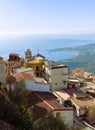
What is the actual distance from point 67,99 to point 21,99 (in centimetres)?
1011

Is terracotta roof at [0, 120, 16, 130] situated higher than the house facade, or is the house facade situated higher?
terracotta roof at [0, 120, 16, 130]

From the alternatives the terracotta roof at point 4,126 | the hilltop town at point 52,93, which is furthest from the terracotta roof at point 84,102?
the terracotta roof at point 4,126

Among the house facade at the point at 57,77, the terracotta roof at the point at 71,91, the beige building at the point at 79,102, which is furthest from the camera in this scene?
the house facade at the point at 57,77

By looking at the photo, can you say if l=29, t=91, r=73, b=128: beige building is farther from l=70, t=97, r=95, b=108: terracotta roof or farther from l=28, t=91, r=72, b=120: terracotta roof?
l=70, t=97, r=95, b=108: terracotta roof

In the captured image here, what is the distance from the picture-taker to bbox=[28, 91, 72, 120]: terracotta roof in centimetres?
1854

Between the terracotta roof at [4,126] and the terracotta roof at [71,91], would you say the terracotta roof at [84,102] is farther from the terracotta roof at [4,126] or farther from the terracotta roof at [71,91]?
the terracotta roof at [4,126]

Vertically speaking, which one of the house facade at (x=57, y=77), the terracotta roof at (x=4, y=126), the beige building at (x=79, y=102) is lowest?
the beige building at (x=79, y=102)

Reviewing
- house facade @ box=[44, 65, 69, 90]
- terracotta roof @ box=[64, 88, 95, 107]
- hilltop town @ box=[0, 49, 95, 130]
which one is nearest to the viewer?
hilltop town @ box=[0, 49, 95, 130]

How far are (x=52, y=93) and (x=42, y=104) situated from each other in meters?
6.61

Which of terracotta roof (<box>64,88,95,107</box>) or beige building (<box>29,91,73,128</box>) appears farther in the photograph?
terracotta roof (<box>64,88,95,107</box>)

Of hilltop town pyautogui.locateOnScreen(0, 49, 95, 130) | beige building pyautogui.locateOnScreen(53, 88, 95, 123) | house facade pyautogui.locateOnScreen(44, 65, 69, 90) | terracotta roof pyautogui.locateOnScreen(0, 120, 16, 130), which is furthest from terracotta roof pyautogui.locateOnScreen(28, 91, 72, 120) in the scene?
house facade pyautogui.locateOnScreen(44, 65, 69, 90)

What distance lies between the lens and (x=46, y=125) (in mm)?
13234

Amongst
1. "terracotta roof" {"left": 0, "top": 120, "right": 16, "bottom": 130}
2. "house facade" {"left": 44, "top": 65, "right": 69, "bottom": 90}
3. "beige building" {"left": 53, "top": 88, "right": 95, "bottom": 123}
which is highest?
"terracotta roof" {"left": 0, "top": 120, "right": 16, "bottom": 130}

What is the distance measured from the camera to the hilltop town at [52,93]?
19047 millimetres
